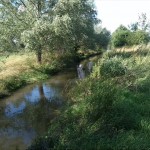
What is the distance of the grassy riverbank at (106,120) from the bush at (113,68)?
7.06ft

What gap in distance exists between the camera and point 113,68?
16.0 meters

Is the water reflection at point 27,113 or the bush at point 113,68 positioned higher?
the bush at point 113,68

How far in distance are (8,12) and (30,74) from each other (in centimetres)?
756

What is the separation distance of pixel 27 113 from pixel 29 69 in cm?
1292

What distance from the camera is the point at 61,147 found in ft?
26.8

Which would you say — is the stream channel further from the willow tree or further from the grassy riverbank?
the willow tree

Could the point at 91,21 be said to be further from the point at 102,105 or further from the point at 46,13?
the point at 102,105

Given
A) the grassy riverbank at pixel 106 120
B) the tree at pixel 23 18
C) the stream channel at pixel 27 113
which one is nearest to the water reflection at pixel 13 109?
the stream channel at pixel 27 113

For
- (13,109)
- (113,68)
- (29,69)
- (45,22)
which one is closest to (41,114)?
(13,109)

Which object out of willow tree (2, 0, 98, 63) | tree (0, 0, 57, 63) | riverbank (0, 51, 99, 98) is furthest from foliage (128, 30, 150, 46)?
tree (0, 0, 57, 63)

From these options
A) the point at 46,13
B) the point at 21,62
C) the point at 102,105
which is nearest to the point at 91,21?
the point at 46,13

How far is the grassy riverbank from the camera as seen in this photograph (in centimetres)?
805

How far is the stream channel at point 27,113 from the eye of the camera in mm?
11586

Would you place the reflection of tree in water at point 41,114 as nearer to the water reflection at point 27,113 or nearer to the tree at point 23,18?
the water reflection at point 27,113
